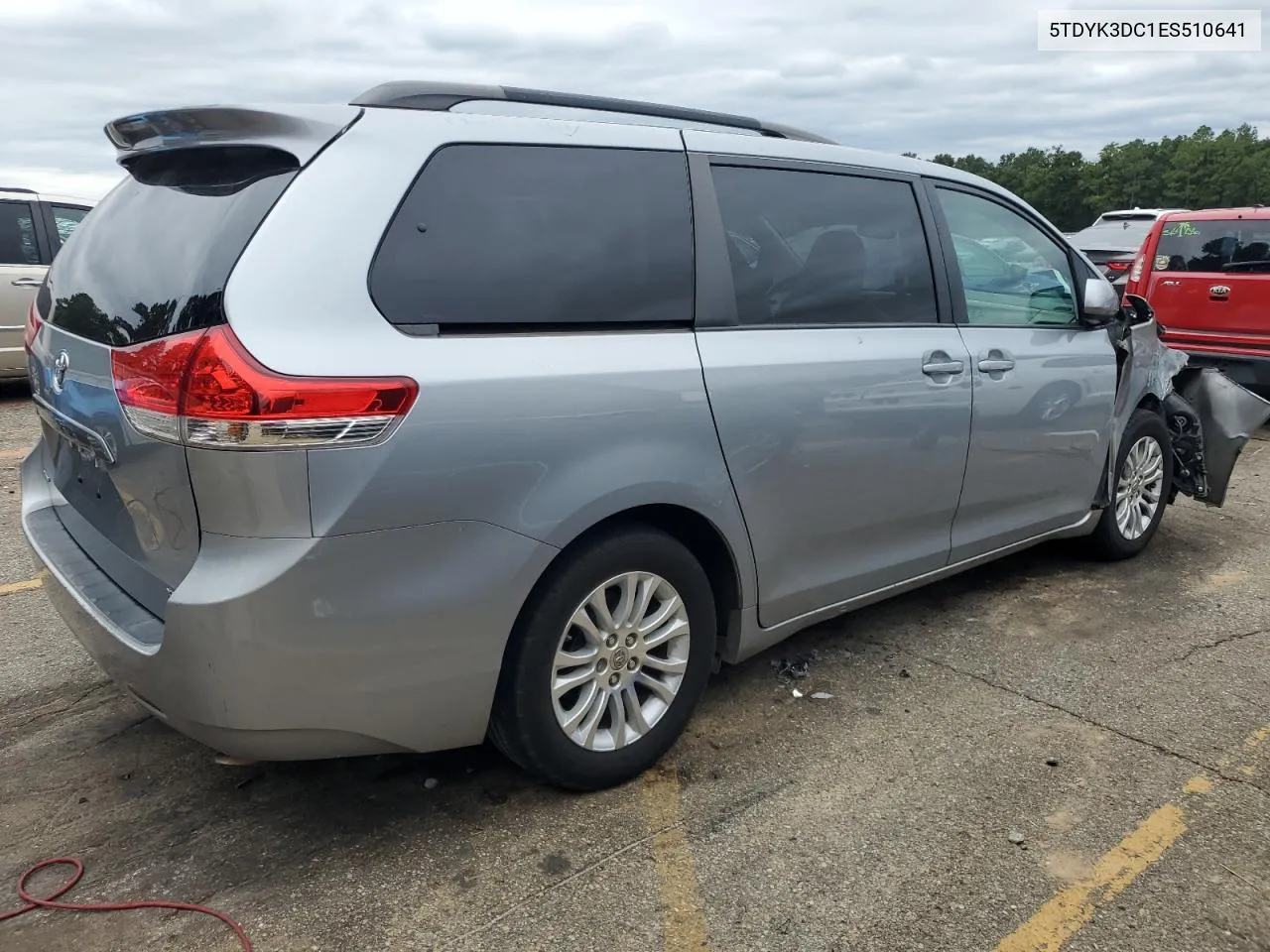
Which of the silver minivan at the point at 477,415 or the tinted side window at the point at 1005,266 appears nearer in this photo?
the silver minivan at the point at 477,415

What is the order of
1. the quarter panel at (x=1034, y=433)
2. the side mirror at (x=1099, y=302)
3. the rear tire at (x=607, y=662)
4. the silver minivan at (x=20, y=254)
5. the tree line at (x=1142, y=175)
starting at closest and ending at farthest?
the rear tire at (x=607, y=662)
the quarter panel at (x=1034, y=433)
the side mirror at (x=1099, y=302)
the silver minivan at (x=20, y=254)
the tree line at (x=1142, y=175)

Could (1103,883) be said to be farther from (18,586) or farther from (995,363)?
(18,586)

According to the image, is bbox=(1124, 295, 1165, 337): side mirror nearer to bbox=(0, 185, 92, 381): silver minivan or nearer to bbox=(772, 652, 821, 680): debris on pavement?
bbox=(772, 652, 821, 680): debris on pavement

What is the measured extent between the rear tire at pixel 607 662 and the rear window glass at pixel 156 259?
106cm

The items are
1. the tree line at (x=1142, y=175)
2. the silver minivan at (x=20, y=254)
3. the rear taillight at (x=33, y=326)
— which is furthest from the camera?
the tree line at (x=1142, y=175)

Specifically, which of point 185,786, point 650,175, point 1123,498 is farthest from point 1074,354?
point 185,786

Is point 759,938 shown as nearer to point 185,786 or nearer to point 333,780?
point 333,780

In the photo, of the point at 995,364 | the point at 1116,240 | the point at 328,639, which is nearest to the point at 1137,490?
the point at 995,364

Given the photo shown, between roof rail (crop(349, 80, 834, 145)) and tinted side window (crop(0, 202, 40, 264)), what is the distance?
805 centimetres

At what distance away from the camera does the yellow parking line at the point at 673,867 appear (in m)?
2.33

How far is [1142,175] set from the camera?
6569cm

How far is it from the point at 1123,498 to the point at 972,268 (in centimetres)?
169

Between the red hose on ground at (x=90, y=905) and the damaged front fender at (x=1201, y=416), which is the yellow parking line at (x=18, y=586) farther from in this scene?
the damaged front fender at (x=1201, y=416)

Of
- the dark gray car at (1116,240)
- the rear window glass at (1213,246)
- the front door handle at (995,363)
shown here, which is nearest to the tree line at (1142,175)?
the dark gray car at (1116,240)
